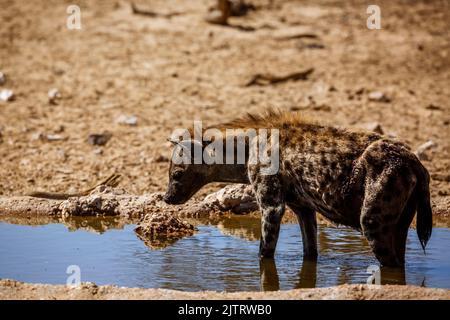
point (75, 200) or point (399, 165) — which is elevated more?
point (399, 165)

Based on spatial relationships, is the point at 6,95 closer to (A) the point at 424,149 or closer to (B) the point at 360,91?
(B) the point at 360,91

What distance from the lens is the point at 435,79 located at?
13.9 m

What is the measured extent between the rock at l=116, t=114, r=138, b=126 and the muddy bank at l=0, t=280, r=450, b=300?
20.2 feet

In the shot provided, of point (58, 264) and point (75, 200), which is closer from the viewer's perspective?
point (58, 264)

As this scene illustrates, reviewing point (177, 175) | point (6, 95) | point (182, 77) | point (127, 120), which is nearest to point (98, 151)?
point (127, 120)

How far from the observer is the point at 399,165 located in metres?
6.60

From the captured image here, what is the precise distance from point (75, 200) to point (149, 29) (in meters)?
7.54

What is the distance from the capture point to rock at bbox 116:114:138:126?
1211 centimetres

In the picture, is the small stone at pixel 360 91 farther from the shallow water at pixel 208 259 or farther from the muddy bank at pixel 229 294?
the muddy bank at pixel 229 294

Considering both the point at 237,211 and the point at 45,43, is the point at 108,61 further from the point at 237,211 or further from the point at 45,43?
the point at 237,211

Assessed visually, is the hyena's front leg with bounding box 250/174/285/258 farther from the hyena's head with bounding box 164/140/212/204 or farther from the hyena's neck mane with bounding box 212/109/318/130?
the hyena's head with bounding box 164/140/212/204

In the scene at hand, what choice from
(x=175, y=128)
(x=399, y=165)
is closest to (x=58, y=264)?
(x=399, y=165)
